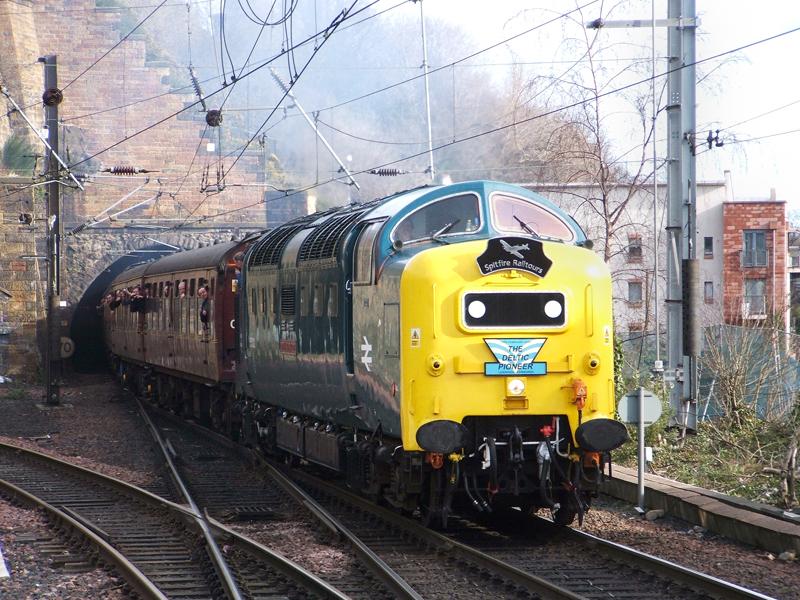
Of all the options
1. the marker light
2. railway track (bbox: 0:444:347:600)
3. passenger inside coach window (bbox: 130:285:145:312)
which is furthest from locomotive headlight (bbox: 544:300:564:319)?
passenger inside coach window (bbox: 130:285:145:312)

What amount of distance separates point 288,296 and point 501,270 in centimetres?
468

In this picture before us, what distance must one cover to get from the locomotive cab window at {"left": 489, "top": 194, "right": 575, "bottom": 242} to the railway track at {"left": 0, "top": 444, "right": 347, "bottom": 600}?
377 centimetres

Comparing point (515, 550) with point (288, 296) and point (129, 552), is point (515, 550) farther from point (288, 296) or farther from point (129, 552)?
point (288, 296)

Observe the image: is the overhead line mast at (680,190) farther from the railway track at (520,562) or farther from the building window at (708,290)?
the building window at (708,290)

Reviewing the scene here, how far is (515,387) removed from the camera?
10398mm

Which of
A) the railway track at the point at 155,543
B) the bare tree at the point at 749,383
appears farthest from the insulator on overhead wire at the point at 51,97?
the bare tree at the point at 749,383

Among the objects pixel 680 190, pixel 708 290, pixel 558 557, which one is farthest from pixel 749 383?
pixel 708 290

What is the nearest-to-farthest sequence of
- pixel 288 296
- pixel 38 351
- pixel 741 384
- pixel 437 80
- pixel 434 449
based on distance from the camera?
1. pixel 434 449
2. pixel 288 296
3. pixel 741 384
4. pixel 38 351
5. pixel 437 80

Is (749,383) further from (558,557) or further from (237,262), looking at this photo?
(237,262)

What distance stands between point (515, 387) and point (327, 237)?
360cm

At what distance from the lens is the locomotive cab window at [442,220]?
11.3m

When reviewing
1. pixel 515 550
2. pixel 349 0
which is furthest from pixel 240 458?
pixel 349 0

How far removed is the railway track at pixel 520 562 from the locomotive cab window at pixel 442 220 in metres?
2.73

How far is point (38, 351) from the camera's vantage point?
116 ft
